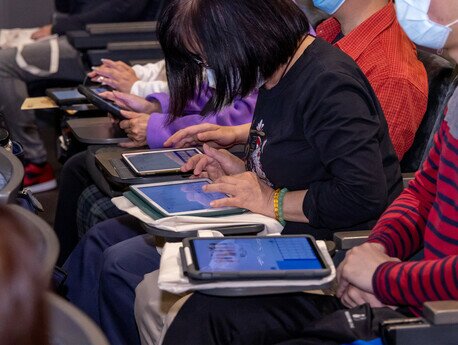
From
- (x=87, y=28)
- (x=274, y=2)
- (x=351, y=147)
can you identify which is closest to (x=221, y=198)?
(x=351, y=147)

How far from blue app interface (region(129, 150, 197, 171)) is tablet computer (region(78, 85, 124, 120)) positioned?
41 centimetres

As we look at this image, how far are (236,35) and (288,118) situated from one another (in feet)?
0.69

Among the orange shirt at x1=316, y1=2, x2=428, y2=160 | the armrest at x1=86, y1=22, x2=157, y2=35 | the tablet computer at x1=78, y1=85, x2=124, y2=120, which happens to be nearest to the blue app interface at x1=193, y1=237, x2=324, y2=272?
the orange shirt at x1=316, y1=2, x2=428, y2=160

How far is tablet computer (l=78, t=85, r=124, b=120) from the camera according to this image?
2.52m

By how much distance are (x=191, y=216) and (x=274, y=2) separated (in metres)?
0.49

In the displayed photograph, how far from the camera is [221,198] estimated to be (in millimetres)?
1828

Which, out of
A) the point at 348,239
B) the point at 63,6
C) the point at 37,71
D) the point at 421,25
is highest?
the point at 421,25

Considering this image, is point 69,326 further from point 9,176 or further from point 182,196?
point 182,196

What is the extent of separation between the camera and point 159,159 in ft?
6.91

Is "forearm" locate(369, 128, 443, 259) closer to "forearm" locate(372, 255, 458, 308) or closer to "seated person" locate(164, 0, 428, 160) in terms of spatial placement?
"forearm" locate(372, 255, 458, 308)

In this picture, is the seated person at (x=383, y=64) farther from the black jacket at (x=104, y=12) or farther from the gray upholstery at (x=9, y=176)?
the black jacket at (x=104, y=12)

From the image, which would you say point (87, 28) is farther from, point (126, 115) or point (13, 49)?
point (126, 115)

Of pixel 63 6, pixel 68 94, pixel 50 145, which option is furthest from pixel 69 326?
pixel 50 145

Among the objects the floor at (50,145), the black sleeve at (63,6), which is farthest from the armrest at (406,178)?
the black sleeve at (63,6)
